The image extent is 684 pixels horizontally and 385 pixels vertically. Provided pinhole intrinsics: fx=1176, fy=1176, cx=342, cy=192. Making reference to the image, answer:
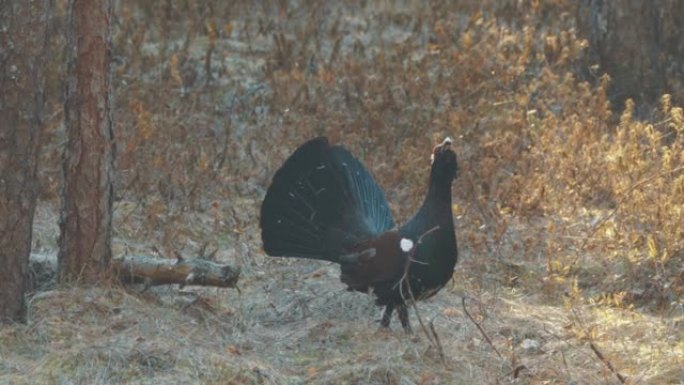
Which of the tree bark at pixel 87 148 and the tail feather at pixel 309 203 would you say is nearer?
the tree bark at pixel 87 148

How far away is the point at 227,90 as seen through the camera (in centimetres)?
1137

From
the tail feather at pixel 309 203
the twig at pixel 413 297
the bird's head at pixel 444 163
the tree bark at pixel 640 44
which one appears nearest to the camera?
the twig at pixel 413 297

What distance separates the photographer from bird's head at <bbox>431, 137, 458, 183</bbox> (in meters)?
6.63

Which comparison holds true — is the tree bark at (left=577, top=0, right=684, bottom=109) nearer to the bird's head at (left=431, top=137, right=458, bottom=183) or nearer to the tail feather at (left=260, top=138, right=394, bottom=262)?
the tail feather at (left=260, top=138, right=394, bottom=262)

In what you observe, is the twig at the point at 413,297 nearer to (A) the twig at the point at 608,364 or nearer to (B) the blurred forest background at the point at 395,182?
(B) the blurred forest background at the point at 395,182

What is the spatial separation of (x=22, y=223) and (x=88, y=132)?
688 mm

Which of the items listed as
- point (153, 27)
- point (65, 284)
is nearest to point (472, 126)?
point (153, 27)

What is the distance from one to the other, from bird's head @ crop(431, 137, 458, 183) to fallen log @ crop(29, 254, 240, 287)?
1.28 meters

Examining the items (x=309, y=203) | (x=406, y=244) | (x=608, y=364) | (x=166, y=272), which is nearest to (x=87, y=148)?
(x=166, y=272)

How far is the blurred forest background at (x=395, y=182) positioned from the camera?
6.04 metres

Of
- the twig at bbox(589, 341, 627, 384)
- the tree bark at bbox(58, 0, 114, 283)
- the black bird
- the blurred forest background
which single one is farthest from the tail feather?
the twig at bbox(589, 341, 627, 384)

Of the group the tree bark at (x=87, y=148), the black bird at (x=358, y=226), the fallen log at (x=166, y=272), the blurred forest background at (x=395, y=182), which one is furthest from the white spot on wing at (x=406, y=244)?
the tree bark at (x=87, y=148)

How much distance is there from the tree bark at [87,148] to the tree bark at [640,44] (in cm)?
640

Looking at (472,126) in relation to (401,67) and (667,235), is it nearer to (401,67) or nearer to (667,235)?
(401,67)
